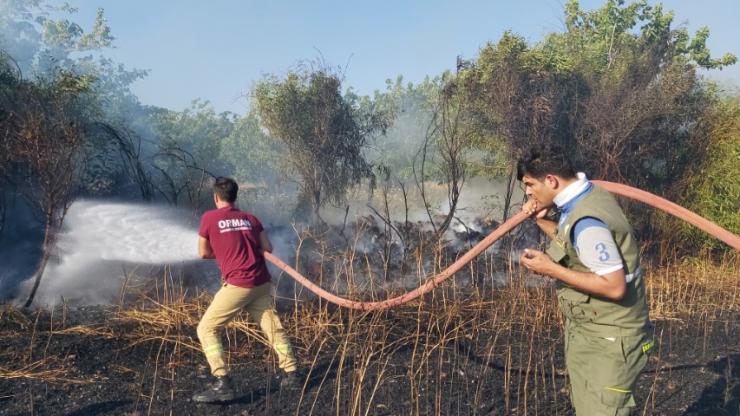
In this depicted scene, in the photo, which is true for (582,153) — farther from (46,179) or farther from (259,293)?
(46,179)

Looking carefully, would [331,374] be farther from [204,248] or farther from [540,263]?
[540,263]

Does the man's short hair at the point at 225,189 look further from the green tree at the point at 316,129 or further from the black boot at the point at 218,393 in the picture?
the green tree at the point at 316,129

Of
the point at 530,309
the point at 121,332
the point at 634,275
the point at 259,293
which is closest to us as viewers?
the point at 634,275

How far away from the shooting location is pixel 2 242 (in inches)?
335

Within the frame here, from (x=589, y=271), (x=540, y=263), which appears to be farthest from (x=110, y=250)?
(x=589, y=271)

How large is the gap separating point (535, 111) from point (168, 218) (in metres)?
5.59

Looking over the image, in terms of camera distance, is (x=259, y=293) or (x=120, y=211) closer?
(x=259, y=293)

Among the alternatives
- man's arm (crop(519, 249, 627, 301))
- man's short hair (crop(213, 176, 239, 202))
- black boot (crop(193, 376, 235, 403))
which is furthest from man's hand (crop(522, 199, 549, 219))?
black boot (crop(193, 376, 235, 403))

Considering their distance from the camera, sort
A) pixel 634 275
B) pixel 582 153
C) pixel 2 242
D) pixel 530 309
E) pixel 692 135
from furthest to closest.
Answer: pixel 692 135 < pixel 582 153 < pixel 2 242 < pixel 530 309 < pixel 634 275

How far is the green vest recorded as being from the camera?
2758 millimetres

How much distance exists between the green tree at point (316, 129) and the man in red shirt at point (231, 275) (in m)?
5.41

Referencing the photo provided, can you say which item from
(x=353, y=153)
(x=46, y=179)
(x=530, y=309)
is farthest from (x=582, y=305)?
(x=353, y=153)

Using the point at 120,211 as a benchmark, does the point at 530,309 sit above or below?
below

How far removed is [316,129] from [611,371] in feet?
26.4
